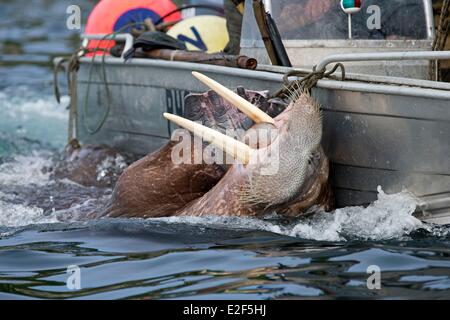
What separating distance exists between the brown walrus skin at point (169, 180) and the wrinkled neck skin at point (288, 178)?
0.42 metres

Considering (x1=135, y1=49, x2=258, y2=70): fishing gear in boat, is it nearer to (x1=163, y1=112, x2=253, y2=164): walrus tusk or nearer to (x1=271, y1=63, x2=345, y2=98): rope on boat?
(x1=271, y1=63, x2=345, y2=98): rope on boat

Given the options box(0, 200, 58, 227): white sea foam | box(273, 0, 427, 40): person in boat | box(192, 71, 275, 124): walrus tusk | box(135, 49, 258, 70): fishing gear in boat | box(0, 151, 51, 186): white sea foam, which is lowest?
box(0, 200, 58, 227): white sea foam

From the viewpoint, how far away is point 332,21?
768cm

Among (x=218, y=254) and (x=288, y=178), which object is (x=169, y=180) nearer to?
(x=288, y=178)

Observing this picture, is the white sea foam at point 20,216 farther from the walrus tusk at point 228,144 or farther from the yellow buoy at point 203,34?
the yellow buoy at point 203,34

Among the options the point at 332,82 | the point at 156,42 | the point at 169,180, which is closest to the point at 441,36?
the point at 332,82

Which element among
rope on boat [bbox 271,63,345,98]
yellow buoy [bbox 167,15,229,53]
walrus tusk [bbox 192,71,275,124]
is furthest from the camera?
yellow buoy [bbox 167,15,229,53]

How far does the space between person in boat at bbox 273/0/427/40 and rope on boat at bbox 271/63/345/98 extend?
36.7 inches

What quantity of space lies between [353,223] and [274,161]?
0.62 m

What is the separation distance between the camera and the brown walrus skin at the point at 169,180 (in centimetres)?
700

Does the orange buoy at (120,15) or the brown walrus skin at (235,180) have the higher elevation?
the orange buoy at (120,15)

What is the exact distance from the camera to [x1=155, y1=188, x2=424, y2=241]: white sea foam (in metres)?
6.14

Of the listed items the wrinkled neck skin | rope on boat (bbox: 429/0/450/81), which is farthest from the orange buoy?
the wrinkled neck skin

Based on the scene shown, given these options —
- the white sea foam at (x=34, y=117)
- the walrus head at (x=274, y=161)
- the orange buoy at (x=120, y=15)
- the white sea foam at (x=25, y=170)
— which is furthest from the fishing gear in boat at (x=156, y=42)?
the white sea foam at (x=34, y=117)
